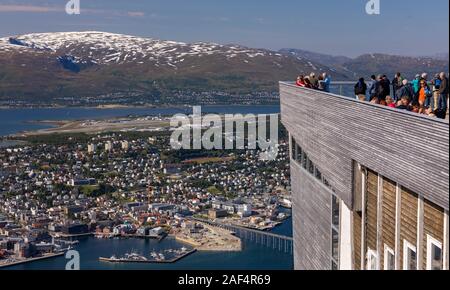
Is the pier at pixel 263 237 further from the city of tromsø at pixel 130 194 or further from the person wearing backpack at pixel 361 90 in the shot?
the person wearing backpack at pixel 361 90

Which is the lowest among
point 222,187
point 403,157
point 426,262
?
point 222,187

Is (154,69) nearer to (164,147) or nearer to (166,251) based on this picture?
(164,147)

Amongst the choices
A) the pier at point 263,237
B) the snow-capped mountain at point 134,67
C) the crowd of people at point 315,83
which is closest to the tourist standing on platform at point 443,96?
the crowd of people at point 315,83

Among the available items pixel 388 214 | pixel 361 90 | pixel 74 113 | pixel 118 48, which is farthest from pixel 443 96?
pixel 118 48

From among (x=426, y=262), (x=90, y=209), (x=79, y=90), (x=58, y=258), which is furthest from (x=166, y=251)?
(x=79, y=90)

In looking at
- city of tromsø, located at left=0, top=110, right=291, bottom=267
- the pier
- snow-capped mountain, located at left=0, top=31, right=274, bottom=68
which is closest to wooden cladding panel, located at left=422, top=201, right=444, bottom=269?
city of tromsø, located at left=0, top=110, right=291, bottom=267

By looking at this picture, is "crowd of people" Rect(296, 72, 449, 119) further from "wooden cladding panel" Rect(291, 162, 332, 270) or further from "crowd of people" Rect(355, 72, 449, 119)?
"wooden cladding panel" Rect(291, 162, 332, 270)
